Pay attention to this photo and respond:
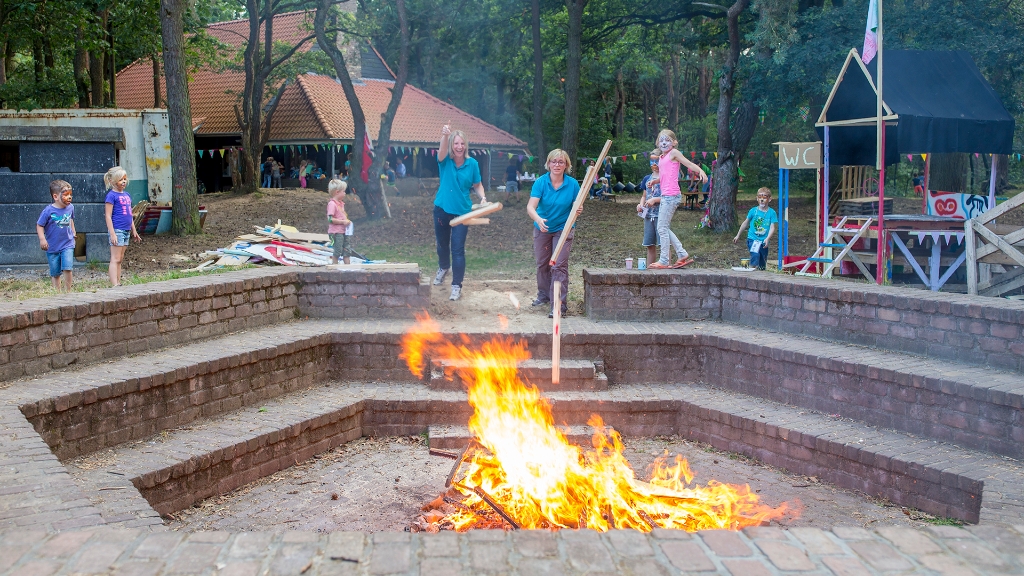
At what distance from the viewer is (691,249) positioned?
16656mm

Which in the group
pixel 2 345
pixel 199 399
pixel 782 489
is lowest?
pixel 782 489

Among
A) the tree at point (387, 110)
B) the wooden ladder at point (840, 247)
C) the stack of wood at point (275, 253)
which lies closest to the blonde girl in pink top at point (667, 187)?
the wooden ladder at point (840, 247)

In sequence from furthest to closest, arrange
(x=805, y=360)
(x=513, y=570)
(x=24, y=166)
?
(x=24, y=166) < (x=805, y=360) < (x=513, y=570)

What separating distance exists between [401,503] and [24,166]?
10.2 m

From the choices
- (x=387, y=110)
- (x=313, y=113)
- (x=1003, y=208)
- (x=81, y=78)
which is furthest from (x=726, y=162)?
(x=313, y=113)

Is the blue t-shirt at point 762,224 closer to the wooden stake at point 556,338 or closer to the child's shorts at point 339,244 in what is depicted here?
the wooden stake at point 556,338

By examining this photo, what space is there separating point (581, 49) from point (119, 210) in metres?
15.8

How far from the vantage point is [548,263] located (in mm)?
10086

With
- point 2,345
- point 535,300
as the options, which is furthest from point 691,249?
point 2,345

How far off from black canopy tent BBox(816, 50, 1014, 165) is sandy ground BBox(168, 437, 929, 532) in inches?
239

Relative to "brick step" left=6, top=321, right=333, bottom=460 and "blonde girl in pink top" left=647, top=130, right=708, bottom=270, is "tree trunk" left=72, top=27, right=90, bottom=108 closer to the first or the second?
"brick step" left=6, top=321, right=333, bottom=460

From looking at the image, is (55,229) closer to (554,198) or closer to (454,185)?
(454,185)

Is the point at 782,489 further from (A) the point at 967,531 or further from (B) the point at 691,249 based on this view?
(B) the point at 691,249

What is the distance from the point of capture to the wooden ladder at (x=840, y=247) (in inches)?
428
